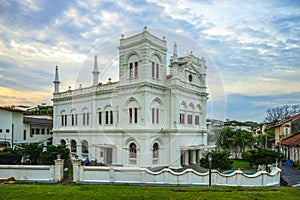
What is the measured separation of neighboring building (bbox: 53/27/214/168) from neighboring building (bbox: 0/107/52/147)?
10.3m

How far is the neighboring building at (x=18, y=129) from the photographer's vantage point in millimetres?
31750

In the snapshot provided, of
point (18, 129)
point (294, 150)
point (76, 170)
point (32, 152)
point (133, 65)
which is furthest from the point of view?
point (18, 129)

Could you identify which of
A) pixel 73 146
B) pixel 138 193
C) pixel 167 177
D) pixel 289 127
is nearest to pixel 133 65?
pixel 167 177

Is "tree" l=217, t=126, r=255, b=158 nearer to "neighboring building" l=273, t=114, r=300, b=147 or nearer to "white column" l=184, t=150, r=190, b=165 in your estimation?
"neighboring building" l=273, t=114, r=300, b=147

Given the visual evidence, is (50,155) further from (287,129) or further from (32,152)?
(287,129)

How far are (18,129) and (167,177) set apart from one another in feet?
83.2

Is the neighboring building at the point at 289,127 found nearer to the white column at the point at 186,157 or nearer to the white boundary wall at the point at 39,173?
the white column at the point at 186,157

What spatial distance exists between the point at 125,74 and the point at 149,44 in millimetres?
3518

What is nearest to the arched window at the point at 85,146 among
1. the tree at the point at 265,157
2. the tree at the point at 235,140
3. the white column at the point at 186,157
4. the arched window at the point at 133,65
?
the arched window at the point at 133,65

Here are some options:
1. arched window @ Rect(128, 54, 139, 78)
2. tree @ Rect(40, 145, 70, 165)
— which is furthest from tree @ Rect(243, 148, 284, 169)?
tree @ Rect(40, 145, 70, 165)

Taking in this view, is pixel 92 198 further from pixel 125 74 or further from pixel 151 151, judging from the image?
pixel 125 74

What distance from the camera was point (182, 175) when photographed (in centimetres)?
1496

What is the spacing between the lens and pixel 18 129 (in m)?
33.4

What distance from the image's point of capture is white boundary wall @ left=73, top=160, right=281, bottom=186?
14.8m
